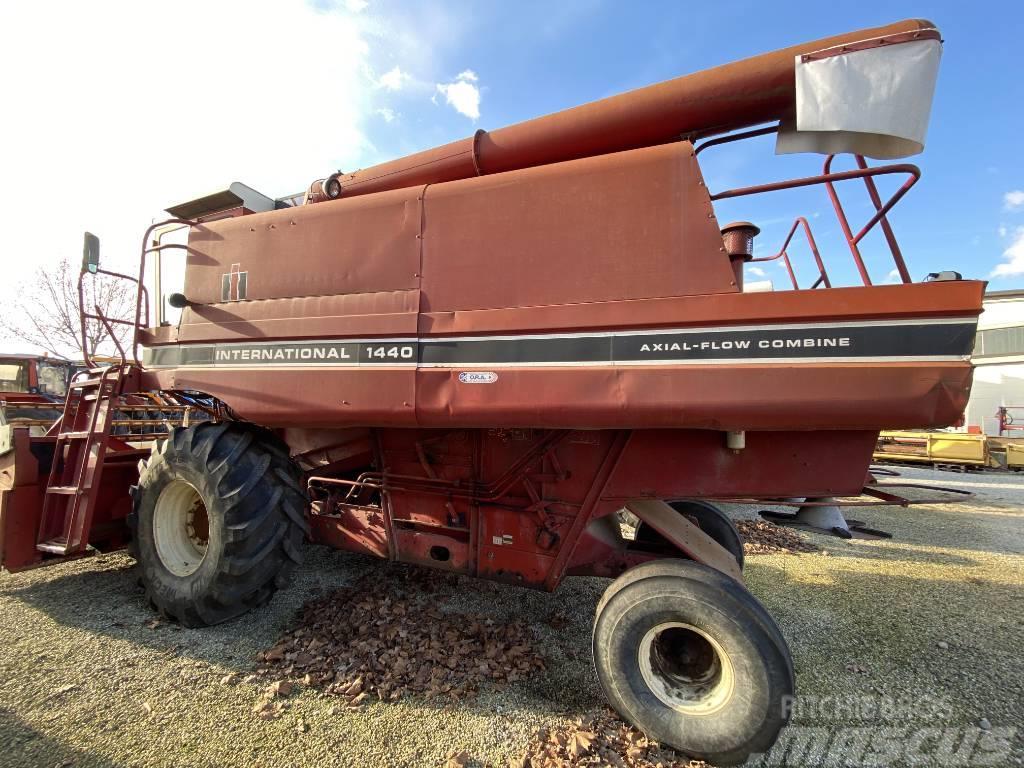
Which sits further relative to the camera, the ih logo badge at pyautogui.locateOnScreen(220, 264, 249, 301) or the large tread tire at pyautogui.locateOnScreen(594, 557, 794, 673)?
the ih logo badge at pyautogui.locateOnScreen(220, 264, 249, 301)

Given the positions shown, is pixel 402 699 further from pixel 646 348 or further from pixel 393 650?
pixel 646 348

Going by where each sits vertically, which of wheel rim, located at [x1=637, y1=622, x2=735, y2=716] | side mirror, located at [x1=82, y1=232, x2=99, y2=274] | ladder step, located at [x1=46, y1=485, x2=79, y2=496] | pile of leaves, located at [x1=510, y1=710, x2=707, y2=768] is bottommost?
pile of leaves, located at [x1=510, y1=710, x2=707, y2=768]

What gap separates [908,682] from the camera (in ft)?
9.89

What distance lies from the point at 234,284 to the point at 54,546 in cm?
239

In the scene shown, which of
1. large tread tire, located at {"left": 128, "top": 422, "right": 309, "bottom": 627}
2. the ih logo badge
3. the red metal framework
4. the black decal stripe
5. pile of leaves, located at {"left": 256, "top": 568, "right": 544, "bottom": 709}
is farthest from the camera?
the red metal framework

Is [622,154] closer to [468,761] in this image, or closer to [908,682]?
[468,761]

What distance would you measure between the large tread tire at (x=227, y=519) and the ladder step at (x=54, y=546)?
447 millimetres

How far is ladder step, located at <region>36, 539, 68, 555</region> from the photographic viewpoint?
3445 mm

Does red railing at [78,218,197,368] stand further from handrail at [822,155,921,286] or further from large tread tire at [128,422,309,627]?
handrail at [822,155,921,286]

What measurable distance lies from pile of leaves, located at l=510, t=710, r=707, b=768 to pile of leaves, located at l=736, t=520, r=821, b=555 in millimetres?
3992

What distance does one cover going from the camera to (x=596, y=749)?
228cm

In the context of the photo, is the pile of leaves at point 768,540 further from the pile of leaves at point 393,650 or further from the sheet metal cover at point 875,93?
the sheet metal cover at point 875,93

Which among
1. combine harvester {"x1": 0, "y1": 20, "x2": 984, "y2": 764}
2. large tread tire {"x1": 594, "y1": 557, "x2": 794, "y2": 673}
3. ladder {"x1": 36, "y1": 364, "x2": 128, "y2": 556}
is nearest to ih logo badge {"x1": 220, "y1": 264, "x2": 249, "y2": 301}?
combine harvester {"x1": 0, "y1": 20, "x2": 984, "y2": 764}

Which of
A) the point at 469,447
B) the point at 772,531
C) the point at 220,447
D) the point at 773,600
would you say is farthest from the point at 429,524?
the point at 772,531
